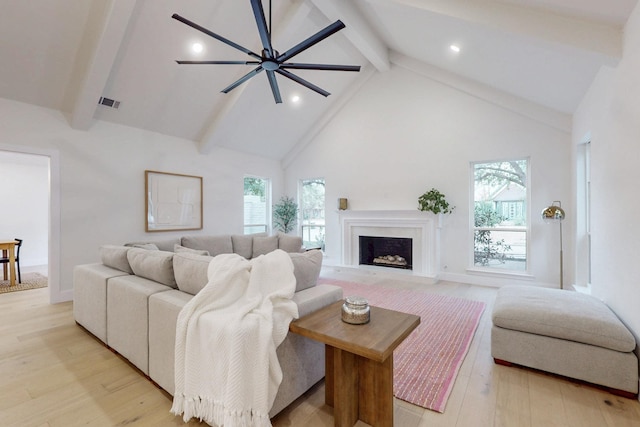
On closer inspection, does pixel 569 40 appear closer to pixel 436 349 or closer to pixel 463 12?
pixel 463 12

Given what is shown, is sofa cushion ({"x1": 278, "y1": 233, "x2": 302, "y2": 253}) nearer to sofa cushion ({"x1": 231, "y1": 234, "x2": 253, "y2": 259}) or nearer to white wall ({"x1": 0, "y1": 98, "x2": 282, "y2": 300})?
sofa cushion ({"x1": 231, "y1": 234, "x2": 253, "y2": 259})

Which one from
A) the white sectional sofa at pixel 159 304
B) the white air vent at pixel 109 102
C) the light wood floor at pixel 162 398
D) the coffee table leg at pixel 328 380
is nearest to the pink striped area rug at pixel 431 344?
the light wood floor at pixel 162 398

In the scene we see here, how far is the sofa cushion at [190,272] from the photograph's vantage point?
186cm

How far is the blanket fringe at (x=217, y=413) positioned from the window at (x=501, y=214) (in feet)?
15.5

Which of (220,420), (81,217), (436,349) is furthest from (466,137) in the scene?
(81,217)

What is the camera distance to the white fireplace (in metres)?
5.12

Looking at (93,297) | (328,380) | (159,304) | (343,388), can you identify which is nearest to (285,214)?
(93,297)

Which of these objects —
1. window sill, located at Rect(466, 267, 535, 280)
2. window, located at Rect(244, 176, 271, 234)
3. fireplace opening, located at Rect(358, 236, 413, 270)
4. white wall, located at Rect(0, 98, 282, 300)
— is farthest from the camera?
window, located at Rect(244, 176, 271, 234)

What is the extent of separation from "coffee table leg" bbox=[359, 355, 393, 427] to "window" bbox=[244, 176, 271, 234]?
5568 millimetres

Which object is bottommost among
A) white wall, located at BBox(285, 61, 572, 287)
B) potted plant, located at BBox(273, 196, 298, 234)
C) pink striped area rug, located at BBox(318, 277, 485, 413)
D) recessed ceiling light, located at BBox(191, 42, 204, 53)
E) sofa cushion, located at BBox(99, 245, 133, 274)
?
pink striped area rug, located at BBox(318, 277, 485, 413)

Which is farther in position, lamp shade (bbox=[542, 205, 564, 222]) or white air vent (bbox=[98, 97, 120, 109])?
white air vent (bbox=[98, 97, 120, 109])

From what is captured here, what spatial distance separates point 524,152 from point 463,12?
8.77 feet

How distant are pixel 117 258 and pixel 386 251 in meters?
4.67

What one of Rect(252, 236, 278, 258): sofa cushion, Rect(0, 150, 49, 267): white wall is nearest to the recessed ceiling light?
Rect(252, 236, 278, 258): sofa cushion
